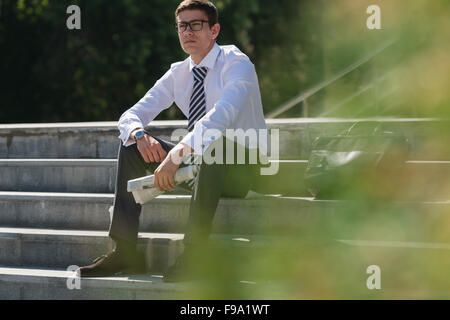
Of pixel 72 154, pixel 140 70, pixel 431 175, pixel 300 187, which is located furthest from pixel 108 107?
pixel 431 175

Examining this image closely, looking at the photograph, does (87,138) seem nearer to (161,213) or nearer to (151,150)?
(161,213)

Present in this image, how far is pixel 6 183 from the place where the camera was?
4238 mm

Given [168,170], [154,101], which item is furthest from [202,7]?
[168,170]

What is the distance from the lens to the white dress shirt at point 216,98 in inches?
104

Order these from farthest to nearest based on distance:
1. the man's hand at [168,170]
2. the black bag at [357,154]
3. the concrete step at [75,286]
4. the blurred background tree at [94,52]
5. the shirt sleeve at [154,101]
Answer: the blurred background tree at [94,52]
the shirt sleeve at [154,101]
the concrete step at [75,286]
the man's hand at [168,170]
the black bag at [357,154]

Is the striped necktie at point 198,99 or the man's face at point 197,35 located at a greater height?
the man's face at point 197,35

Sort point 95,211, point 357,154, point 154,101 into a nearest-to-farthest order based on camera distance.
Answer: point 357,154 < point 154,101 < point 95,211

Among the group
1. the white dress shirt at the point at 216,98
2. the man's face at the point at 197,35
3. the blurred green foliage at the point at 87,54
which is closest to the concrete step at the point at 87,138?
the white dress shirt at the point at 216,98

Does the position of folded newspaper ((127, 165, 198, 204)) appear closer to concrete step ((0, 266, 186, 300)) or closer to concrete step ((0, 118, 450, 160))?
concrete step ((0, 266, 186, 300))

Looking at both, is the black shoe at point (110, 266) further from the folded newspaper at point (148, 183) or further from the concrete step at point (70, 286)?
the folded newspaper at point (148, 183)

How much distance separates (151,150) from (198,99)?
1.27ft

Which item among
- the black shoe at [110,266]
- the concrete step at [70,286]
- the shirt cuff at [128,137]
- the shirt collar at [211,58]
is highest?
the shirt collar at [211,58]

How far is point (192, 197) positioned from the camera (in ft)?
8.60

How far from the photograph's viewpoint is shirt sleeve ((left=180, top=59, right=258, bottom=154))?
8.48ft
